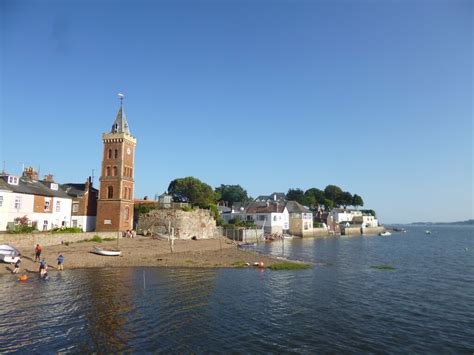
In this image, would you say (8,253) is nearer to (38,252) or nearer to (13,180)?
(38,252)

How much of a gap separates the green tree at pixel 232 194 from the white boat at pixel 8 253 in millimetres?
116128

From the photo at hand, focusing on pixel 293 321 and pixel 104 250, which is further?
pixel 104 250

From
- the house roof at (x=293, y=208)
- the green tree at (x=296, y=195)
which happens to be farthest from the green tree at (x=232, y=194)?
the house roof at (x=293, y=208)

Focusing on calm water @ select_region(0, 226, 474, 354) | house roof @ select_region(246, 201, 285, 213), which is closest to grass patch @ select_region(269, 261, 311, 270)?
calm water @ select_region(0, 226, 474, 354)

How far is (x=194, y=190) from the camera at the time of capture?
102 metres

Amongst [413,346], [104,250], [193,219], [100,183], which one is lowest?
[413,346]

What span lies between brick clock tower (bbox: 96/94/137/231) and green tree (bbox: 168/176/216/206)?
35.6 metres

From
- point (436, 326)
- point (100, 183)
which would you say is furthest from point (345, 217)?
point (436, 326)

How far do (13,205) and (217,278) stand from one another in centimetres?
3356

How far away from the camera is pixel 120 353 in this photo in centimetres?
1706

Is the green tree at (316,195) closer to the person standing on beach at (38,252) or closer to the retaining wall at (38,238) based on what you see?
the retaining wall at (38,238)

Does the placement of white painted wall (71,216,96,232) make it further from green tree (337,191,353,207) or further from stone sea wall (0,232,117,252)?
green tree (337,191,353,207)

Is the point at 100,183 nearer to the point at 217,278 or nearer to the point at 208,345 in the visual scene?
the point at 217,278

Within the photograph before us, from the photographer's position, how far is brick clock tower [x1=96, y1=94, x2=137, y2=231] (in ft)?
204
